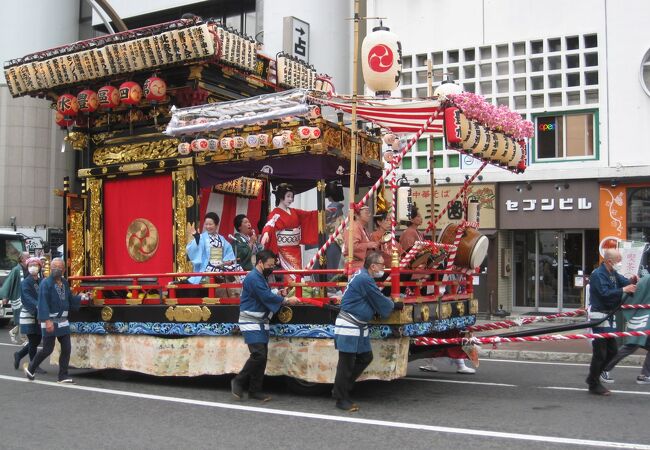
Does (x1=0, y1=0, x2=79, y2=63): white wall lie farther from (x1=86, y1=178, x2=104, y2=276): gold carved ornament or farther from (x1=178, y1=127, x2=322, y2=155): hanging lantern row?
(x1=178, y1=127, x2=322, y2=155): hanging lantern row

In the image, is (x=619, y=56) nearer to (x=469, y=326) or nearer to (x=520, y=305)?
(x=520, y=305)

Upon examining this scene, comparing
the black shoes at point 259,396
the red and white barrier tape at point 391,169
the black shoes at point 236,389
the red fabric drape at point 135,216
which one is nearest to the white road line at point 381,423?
the black shoes at point 236,389

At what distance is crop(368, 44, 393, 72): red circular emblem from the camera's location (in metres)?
8.26

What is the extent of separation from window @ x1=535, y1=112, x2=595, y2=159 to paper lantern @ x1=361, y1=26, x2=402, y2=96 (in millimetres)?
11683

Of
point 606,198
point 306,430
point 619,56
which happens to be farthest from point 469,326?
point 619,56

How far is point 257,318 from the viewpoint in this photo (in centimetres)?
796

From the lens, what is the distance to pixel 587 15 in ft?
60.3

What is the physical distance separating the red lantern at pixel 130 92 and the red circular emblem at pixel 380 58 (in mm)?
3796

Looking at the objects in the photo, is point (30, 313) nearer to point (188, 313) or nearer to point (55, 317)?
point (55, 317)

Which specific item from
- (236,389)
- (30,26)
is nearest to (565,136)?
(236,389)


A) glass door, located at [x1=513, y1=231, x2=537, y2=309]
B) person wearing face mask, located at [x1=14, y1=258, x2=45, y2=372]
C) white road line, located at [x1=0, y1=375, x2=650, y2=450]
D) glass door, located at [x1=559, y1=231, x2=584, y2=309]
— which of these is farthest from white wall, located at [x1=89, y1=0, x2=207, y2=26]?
white road line, located at [x1=0, y1=375, x2=650, y2=450]

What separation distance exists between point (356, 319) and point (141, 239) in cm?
448

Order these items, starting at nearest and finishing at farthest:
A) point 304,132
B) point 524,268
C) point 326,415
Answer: point 326,415 < point 304,132 < point 524,268

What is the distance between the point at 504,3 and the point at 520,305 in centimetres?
816
